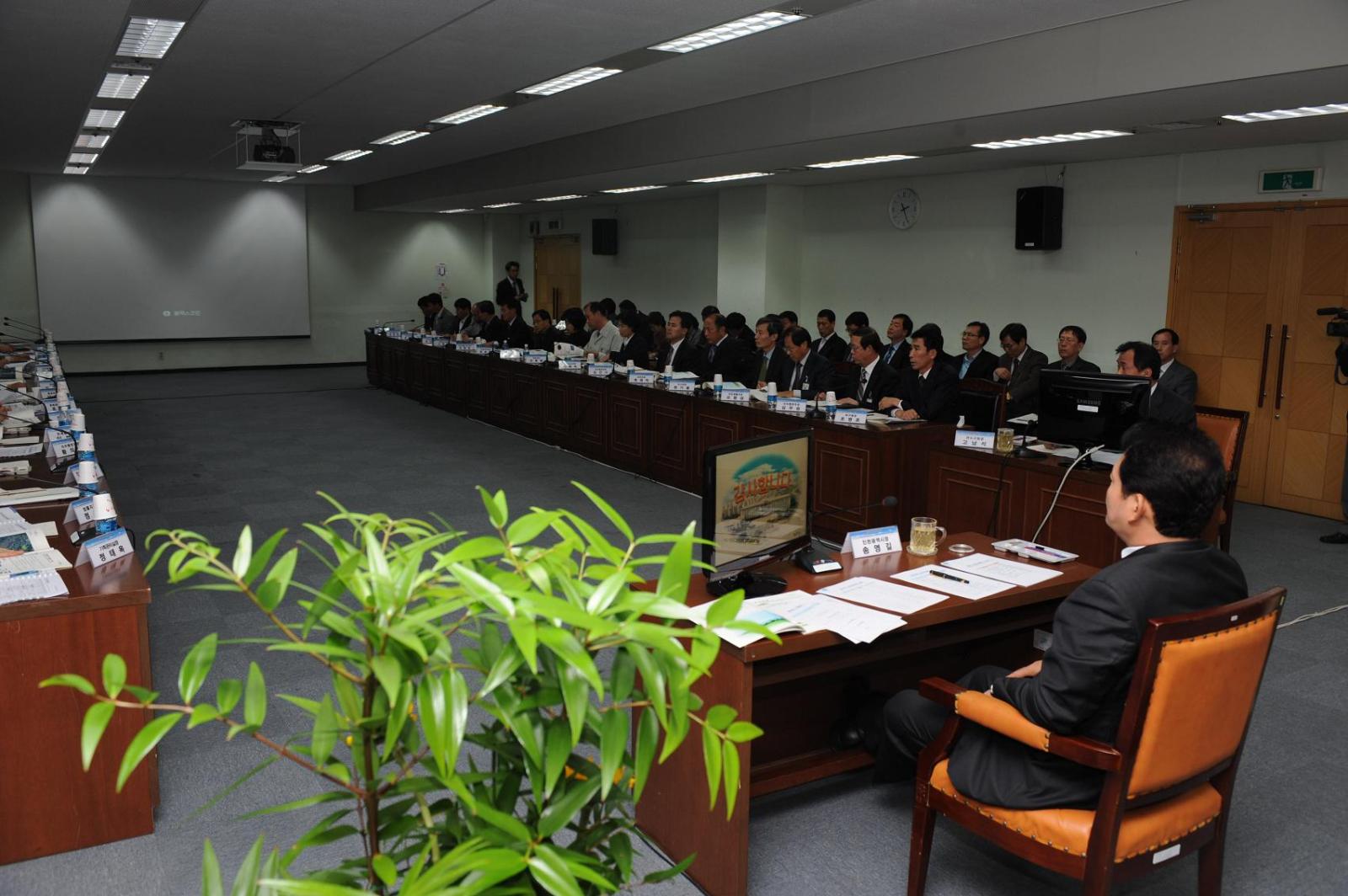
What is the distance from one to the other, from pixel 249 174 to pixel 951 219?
10003mm

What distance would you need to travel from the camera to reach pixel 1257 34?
15.8 feet

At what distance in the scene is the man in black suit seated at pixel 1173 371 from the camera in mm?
7215

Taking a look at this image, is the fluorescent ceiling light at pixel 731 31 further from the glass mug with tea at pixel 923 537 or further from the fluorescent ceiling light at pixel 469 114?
the glass mug with tea at pixel 923 537

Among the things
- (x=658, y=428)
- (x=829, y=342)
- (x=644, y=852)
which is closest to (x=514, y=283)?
(x=829, y=342)

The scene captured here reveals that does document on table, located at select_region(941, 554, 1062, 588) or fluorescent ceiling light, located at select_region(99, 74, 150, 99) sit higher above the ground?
fluorescent ceiling light, located at select_region(99, 74, 150, 99)

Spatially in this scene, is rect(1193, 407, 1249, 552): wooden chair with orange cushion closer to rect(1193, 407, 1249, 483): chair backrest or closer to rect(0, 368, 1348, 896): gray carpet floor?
rect(1193, 407, 1249, 483): chair backrest

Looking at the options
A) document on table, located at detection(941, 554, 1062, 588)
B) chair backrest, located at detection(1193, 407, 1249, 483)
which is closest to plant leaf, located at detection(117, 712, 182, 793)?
document on table, located at detection(941, 554, 1062, 588)

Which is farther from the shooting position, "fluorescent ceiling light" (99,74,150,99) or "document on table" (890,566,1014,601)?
"fluorescent ceiling light" (99,74,150,99)

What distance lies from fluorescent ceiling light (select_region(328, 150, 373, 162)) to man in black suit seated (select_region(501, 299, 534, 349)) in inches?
90.8

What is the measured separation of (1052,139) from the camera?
286 inches

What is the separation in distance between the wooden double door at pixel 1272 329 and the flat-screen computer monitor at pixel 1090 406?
318cm

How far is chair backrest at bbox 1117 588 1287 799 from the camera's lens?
2084 millimetres

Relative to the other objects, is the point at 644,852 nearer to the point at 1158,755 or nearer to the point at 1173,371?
the point at 1158,755

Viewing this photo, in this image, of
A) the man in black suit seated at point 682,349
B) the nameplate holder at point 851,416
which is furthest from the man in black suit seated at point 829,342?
the nameplate holder at point 851,416
